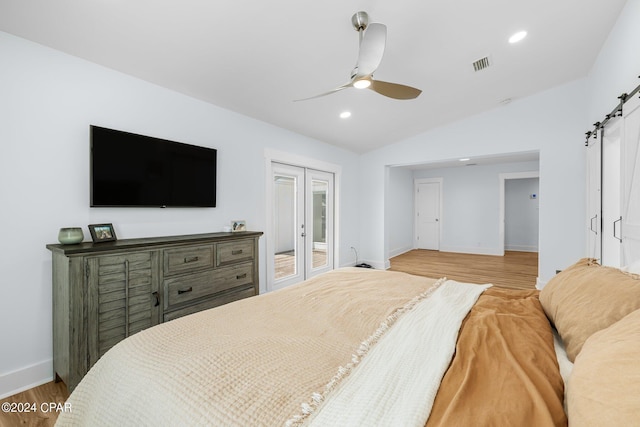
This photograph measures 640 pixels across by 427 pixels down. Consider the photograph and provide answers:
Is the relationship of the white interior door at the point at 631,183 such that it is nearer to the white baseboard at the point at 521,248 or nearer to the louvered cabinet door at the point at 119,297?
the louvered cabinet door at the point at 119,297

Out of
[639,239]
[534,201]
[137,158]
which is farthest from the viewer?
[534,201]

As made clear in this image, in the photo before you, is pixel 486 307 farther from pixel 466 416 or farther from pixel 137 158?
pixel 137 158

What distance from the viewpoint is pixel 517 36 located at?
2701 mm

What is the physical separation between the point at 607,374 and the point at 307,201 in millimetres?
4249

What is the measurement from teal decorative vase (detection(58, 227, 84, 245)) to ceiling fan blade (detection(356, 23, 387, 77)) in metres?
2.40

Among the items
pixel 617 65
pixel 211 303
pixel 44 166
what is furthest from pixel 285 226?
pixel 617 65

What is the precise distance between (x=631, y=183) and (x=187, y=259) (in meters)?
3.63

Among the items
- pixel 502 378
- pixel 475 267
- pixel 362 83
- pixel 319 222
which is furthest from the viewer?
pixel 475 267

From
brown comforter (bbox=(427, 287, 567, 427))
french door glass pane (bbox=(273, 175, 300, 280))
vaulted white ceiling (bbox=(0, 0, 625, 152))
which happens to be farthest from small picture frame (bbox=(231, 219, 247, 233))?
brown comforter (bbox=(427, 287, 567, 427))

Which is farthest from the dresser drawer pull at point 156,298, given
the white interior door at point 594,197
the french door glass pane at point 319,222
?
the white interior door at point 594,197

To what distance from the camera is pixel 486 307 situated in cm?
149

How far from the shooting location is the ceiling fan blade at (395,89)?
228cm

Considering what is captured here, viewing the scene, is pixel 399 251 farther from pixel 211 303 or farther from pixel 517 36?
pixel 211 303

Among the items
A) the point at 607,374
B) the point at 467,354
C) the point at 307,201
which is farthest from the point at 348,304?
the point at 307,201
